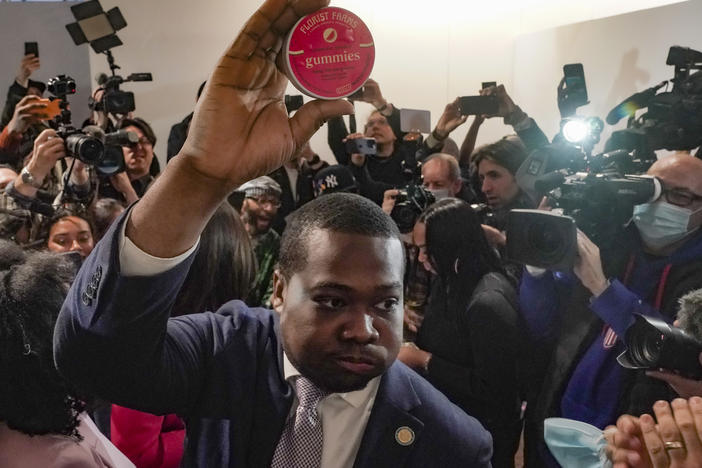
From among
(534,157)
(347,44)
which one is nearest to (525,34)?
(534,157)

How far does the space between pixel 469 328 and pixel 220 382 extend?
1198 millimetres

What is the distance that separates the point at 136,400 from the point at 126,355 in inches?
4.8

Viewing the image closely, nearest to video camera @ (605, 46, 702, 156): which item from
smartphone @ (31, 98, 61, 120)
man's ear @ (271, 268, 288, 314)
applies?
man's ear @ (271, 268, 288, 314)

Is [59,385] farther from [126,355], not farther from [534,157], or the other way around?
[534,157]

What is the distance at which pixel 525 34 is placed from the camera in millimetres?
5621

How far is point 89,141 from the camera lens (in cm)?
252

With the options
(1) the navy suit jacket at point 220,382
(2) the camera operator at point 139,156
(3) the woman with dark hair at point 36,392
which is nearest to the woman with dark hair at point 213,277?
(3) the woman with dark hair at point 36,392

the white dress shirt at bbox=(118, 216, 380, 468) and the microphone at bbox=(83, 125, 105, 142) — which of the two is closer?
the white dress shirt at bbox=(118, 216, 380, 468)

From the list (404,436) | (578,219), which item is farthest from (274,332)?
(578,219)

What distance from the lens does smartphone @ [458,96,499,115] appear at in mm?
3262

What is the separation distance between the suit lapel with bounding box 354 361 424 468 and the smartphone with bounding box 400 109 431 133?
7.25 ft

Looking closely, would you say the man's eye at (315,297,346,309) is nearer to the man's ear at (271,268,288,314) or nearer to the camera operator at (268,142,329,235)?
the man's ear at (271,268,288,314)

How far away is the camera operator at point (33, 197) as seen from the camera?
2.41 meters

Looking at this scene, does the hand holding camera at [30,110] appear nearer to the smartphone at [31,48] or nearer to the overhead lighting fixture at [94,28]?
the overhead lighting fixture at [94,28]
